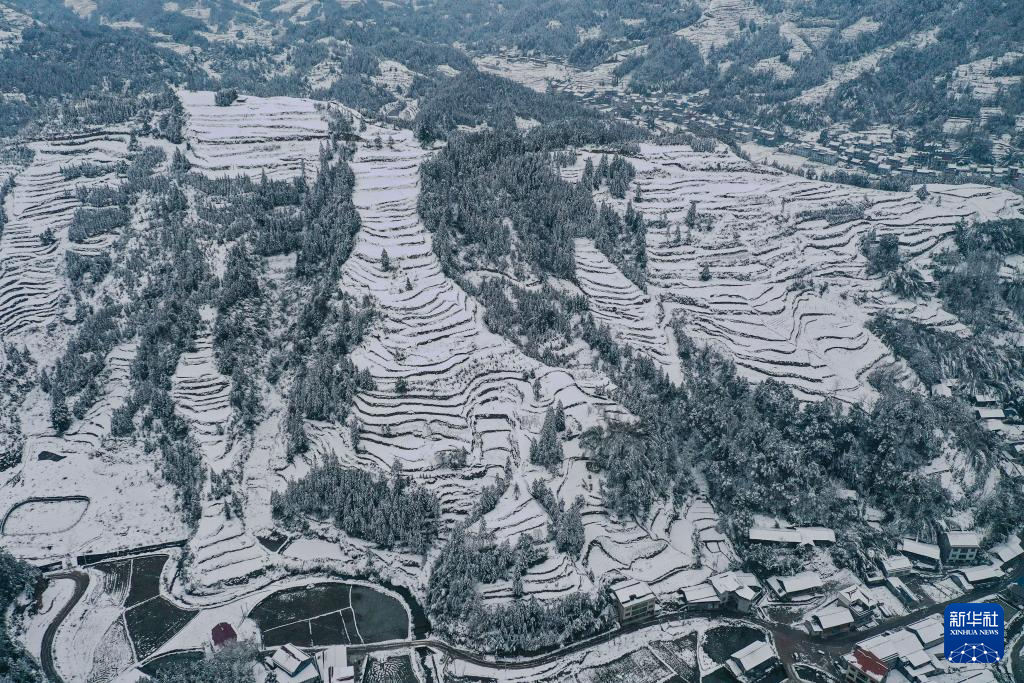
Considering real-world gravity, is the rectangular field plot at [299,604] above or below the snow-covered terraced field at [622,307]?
below

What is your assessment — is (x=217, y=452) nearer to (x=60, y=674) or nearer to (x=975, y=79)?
(x=60, y=674)

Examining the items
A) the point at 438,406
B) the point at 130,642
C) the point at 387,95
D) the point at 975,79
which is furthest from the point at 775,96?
the point at 130,642

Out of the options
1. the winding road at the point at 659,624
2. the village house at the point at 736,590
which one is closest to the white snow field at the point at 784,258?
the village house at the point at 736,590

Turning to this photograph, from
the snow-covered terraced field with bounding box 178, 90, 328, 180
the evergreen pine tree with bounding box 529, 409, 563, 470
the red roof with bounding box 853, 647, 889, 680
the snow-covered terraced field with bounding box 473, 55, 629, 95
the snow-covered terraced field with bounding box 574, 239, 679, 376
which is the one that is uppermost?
the snow-covered terraced field with bounding box 473, 55, 629, 95

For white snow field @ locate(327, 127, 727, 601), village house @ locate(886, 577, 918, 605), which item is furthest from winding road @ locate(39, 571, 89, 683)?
village house @ locate(886, 577, 918, 605)

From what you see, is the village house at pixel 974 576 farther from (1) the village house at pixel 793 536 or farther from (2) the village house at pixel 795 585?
(2) the village house at pixel 795 585

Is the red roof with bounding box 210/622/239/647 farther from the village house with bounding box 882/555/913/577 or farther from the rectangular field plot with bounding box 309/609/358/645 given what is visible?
the village house with bounding box 882/555/913/577

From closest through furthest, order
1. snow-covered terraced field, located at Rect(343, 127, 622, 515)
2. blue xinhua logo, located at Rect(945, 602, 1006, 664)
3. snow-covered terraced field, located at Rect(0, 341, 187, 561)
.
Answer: blue xinhua logo, located at Rect(945, 602, 1006, 664) → snow-covered terraced field, located at Rect(0, 341, 187, 561) → snow-covered terraced field, located at Rect(343, 127, 622, 515)
